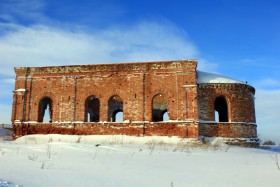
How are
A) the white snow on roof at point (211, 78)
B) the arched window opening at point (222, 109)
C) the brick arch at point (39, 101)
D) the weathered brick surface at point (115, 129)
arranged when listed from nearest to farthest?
the weathered brick surface at point (115, 129), the white snow on roof at point (211, 78), the brick arch at point (39, 101), the arched window opening at point (222, 109)

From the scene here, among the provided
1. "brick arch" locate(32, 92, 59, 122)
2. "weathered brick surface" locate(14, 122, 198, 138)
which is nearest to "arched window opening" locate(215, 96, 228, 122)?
"weathered brick surface" locate(14, 122, 198, 138)

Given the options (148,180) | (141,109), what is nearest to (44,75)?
(141,109)

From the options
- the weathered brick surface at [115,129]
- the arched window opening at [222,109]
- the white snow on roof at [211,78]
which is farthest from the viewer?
the arched window opening at [222,109]

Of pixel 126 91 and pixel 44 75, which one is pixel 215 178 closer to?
pixel 126 91

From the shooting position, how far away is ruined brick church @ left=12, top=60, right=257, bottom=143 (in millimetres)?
16750

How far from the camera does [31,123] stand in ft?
58.9

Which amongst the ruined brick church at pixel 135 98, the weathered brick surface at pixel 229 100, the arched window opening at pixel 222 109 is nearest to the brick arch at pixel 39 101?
the ruined brick church at pixel 135 98

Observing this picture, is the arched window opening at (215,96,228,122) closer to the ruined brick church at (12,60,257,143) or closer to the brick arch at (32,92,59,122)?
the ruined brick church at (12,60,257,143)

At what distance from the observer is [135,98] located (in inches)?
680

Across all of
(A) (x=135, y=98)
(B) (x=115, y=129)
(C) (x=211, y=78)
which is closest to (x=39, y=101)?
(B) (x=115, y=129)

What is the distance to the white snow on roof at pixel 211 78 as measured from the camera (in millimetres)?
17531

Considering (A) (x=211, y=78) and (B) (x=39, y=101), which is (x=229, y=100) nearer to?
(A) (x=211, y=78)

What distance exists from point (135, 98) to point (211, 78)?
15.8ft

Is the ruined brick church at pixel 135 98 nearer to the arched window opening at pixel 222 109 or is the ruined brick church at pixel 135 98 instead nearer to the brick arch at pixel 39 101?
the brick arch at pixel 39 101
